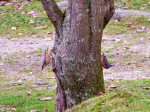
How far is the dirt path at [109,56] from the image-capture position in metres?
9.24

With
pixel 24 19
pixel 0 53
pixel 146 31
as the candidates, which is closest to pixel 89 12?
pixel 0 53

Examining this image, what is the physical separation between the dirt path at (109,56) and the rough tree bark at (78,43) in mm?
2956

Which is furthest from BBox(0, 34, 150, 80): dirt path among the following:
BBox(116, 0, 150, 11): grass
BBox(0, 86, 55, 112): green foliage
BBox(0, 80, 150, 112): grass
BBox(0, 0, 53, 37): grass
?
BBox(116, 0, 150, 11): grass

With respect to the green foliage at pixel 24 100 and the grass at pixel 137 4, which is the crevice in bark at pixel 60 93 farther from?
the grass at pixel 137 4

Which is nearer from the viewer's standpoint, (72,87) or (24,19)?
(72,87)

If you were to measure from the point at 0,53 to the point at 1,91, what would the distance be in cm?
311

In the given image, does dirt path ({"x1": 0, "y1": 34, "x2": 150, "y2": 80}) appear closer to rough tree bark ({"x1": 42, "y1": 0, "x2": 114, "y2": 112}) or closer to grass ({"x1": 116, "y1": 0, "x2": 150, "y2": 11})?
grass ({"x1": 116, "y1": 0, "x2": 150, "y2": 11})

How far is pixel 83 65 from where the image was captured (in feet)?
18.4

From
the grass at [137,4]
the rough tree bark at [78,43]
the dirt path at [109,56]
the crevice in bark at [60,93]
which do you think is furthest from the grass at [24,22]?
the rough tree bark at [78,43]

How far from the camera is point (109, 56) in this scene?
10578 millimetres

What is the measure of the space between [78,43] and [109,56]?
16.5 feet

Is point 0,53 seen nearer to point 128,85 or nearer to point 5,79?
point 5,79

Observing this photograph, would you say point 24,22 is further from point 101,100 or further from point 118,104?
point 118,104

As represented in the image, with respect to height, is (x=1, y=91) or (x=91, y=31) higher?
(x=91, y=31)
